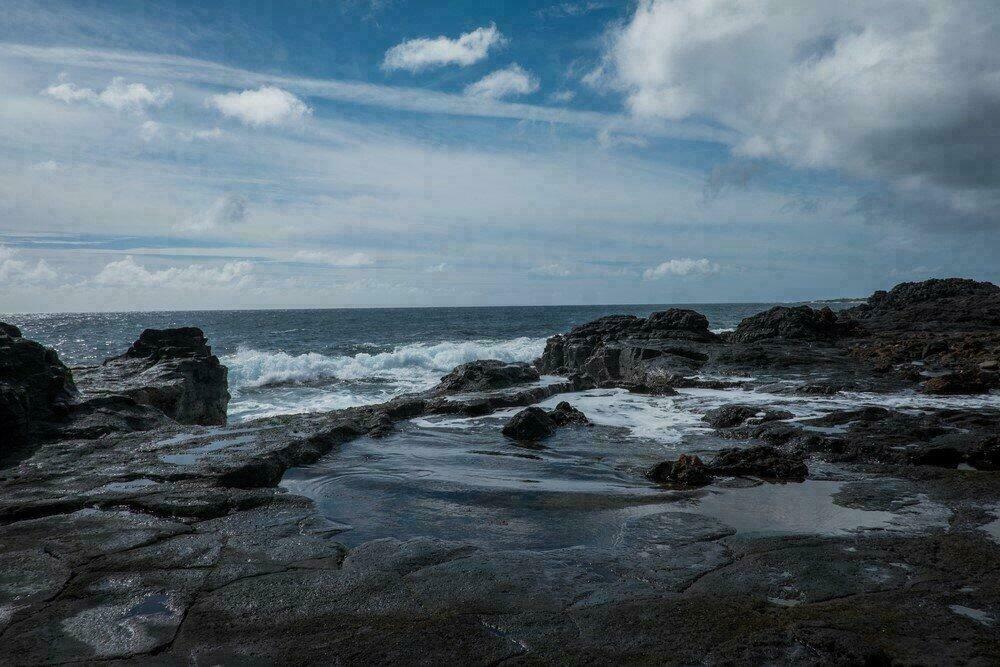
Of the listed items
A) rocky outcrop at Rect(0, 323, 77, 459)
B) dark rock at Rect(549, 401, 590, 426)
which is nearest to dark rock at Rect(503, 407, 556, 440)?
dark rock at Rect(549, 401, 590, 426)

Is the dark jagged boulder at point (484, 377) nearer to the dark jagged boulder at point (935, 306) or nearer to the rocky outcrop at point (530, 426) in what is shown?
the rocky outcrop at point (530, 426)

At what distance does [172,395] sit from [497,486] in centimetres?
921

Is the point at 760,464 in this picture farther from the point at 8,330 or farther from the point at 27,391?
the point at 8,330

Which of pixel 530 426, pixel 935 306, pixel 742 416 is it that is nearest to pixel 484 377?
pixel 530 426

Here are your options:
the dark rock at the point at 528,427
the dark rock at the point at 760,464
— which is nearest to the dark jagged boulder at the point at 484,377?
the dark rock at the point at 528,427

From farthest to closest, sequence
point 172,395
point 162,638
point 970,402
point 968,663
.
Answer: point 172,395 < point 970,402 < point 162,638 < point 968,663

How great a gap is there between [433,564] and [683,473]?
13.6ft

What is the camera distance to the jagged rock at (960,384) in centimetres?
1325

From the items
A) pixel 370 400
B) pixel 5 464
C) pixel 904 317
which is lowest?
pixel 370 400

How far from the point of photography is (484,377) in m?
16.1

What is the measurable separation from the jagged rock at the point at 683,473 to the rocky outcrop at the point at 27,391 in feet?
28.5

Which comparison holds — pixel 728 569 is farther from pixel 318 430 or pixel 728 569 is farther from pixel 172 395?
pixel 172 395

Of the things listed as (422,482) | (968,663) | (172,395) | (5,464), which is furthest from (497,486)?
(172,395)

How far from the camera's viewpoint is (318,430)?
9.53 metres
